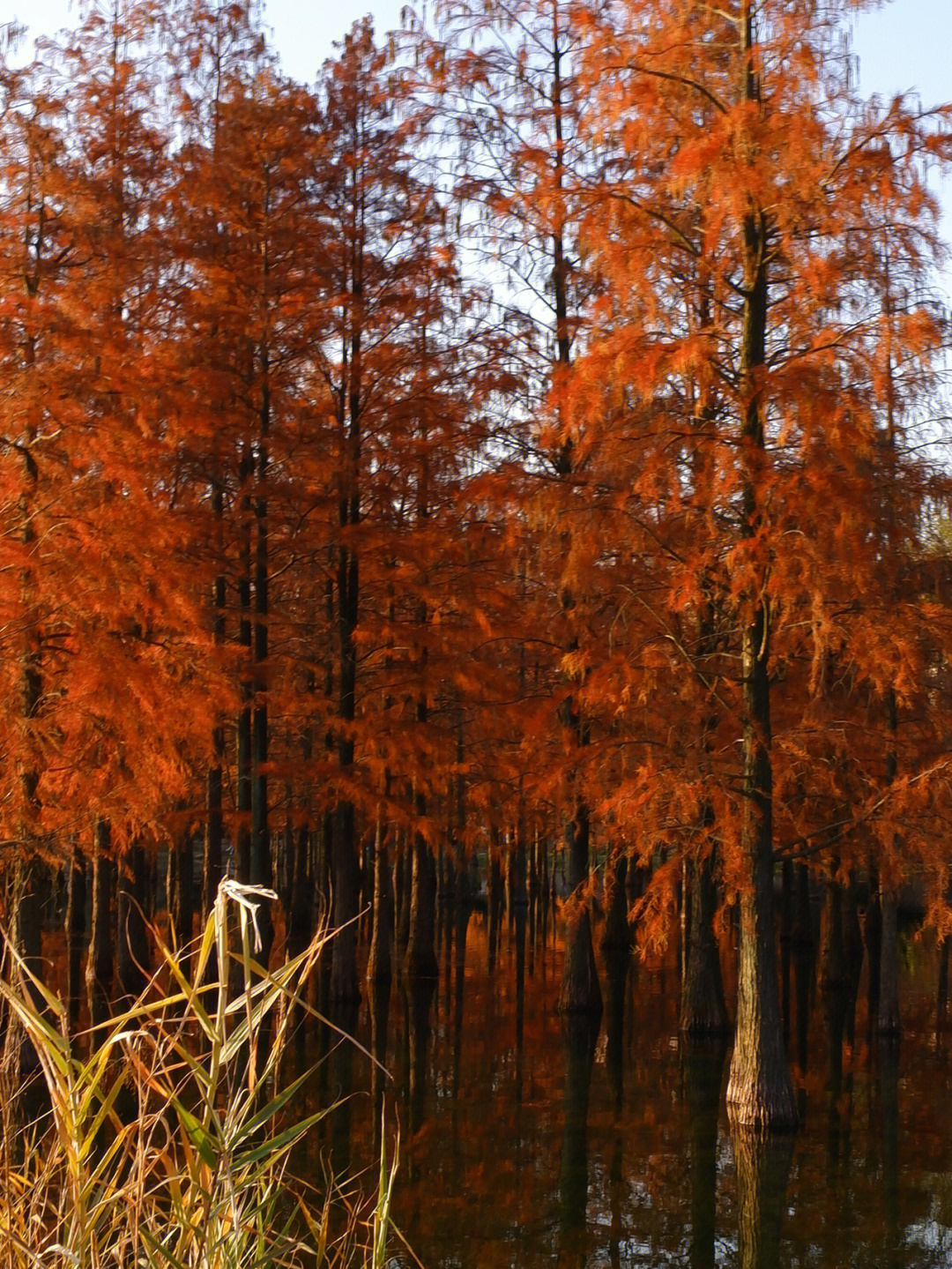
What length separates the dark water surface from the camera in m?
8.43

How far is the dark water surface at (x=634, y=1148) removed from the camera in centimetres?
843

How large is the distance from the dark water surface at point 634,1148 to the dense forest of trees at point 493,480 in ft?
3.51

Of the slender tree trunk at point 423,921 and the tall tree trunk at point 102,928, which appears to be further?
the slender tree trunk at point 423,921

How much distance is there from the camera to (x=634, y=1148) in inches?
432

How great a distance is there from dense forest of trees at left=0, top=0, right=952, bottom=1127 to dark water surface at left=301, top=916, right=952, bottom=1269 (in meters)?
1.07

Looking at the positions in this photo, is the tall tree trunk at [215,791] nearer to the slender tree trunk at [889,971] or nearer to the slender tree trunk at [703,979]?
the slender tree trunk at [703,979]

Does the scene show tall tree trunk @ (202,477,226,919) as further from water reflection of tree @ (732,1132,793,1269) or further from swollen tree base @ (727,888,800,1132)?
water reflection of tree @ (732,1132,793,1269)

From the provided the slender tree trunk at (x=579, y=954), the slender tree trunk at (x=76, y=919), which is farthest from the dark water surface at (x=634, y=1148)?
the slender tree trunk at (x=76, y=919)

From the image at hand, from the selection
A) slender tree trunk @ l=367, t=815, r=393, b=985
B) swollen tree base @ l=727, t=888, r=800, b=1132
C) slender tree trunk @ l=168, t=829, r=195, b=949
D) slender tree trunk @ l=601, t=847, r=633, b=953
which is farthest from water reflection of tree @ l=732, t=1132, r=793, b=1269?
slender tree trunk @ l=601, t=847, r=633, b=953

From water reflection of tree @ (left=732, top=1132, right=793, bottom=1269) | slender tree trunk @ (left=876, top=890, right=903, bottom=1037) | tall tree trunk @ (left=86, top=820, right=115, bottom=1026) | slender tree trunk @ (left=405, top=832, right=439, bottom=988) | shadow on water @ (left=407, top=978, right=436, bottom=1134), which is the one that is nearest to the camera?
water reflection of tree @ (left=732, top=1132, right=793, bottom=1269)

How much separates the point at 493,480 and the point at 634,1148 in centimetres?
806

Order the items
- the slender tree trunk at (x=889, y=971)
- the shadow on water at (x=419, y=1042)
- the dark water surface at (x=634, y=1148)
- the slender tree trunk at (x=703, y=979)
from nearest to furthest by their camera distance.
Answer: the dark water surface at (x=634, y=1148) → the shadow on water at (x=419, y=1042) → the slender tree trunk at (x=889, y=971) → the slender tree trunk at (x=703, y=979)

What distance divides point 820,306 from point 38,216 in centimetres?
759

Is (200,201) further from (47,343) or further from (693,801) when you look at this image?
(693,801)
